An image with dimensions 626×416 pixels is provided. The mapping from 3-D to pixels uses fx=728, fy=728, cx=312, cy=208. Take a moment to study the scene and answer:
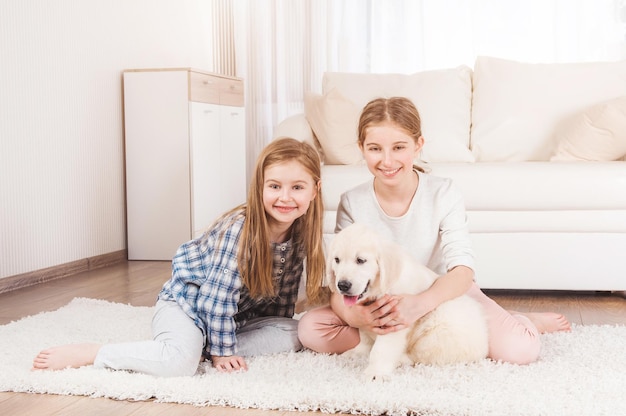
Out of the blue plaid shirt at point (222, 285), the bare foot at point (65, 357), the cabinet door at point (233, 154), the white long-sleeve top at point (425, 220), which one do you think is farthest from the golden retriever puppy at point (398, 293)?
the cabinet door at point (233, 154)

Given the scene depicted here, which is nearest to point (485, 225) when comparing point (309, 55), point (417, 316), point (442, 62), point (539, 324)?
point (539, 324)

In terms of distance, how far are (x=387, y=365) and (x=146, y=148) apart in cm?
274

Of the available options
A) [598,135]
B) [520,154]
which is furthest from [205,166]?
[598,135]

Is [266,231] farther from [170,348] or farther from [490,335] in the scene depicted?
[490,335]

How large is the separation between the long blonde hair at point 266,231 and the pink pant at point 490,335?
0.11m

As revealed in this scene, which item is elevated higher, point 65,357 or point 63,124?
point 63,124

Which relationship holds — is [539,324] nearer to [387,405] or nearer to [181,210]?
[387,405]

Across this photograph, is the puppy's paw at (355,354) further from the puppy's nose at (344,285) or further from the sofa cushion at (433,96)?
the sofa cushion at (433,96)

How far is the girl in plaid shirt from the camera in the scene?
5.92 feet

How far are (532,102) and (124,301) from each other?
2.17 m

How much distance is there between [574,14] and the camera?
5.04 metres

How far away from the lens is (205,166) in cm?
426

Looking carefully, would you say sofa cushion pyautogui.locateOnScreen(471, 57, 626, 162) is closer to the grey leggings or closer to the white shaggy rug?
the white shaggy rug

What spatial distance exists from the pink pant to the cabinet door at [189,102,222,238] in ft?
7.36
